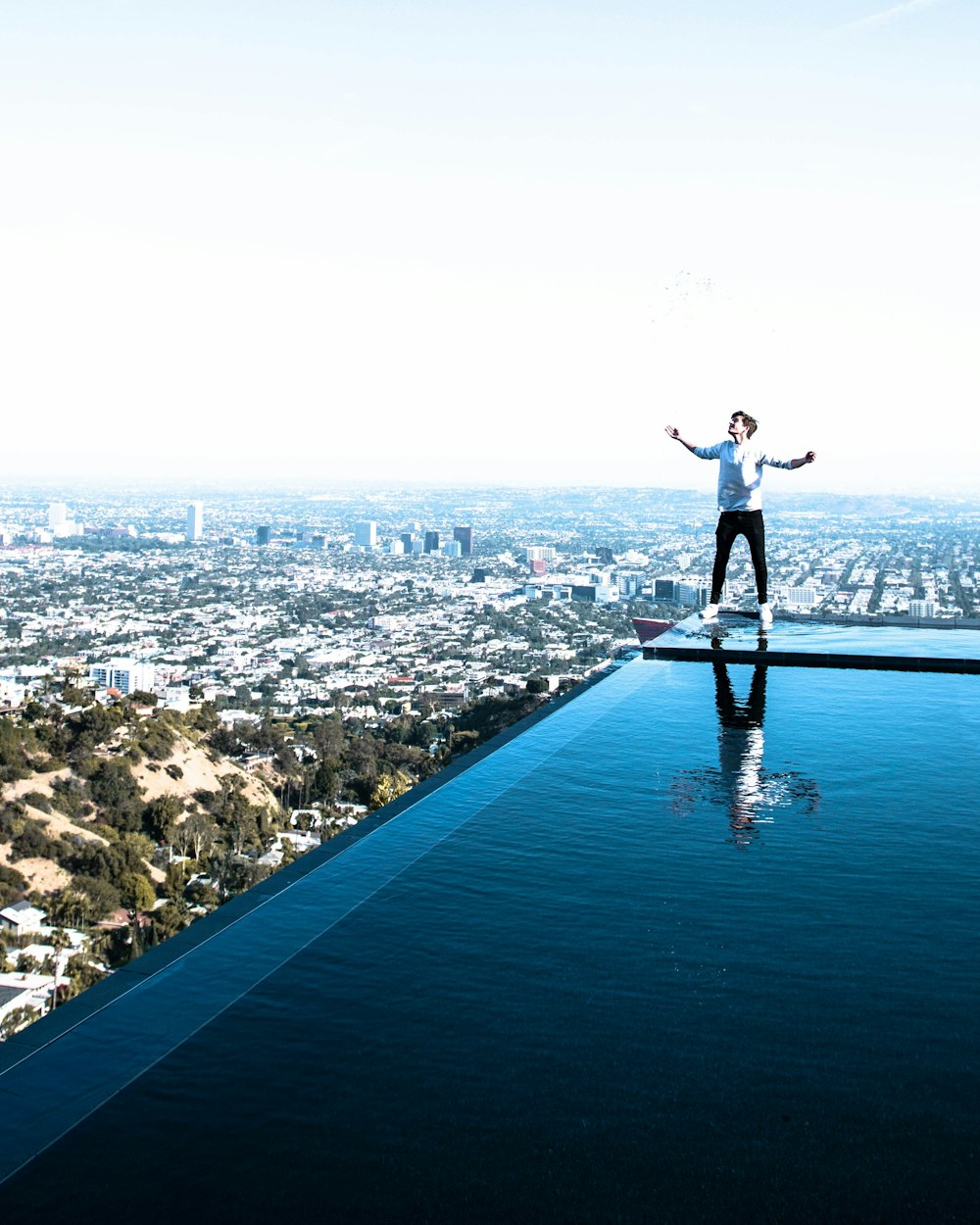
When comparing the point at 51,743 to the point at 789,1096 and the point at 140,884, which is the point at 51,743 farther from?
the point at 789,1096

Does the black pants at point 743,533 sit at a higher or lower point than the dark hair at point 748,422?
lower

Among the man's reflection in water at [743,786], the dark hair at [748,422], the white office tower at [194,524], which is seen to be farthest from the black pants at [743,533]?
the white office tower at [194,524]

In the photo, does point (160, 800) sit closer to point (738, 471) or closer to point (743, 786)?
point (738, 471)

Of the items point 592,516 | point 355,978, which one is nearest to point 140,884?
point 355,978

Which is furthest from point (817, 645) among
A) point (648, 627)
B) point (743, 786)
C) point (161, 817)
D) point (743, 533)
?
point (161, 817)

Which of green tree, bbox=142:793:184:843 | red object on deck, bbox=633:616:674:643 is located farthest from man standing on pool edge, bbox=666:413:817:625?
green tree, bbox=142:793:184:843

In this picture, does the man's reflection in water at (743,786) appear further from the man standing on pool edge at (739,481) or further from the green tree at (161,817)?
the green tree at (161,817)

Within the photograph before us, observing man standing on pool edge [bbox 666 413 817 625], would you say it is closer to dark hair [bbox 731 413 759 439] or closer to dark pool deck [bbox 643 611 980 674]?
dark hair [bbox 731 413 759 439]
